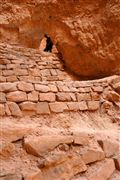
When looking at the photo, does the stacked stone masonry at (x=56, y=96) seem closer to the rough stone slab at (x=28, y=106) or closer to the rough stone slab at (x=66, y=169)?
the rough stone slab at (x=28, y=106)

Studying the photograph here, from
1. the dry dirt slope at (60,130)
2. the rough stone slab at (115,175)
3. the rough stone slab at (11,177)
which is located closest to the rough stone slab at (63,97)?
the dry dirt slope at (60,130)

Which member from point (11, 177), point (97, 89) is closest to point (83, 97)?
point (97, 89)

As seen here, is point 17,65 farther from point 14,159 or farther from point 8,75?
point 14,159

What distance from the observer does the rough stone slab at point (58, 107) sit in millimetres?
2184

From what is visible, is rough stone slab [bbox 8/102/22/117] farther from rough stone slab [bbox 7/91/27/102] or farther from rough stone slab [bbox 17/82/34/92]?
rough stone slab [bbox 17/82/34/92]

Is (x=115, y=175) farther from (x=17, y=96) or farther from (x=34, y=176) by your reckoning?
(x=17, y=96)

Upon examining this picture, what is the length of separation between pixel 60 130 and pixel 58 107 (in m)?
0.25

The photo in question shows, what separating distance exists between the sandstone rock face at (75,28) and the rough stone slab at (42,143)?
155 centimetres

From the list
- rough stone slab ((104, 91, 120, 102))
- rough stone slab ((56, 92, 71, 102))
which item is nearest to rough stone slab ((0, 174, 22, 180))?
rough stone slab ((56, 92, 71, 102))

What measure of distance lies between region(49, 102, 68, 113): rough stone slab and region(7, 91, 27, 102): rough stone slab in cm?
24

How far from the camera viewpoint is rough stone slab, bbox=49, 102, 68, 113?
218 cm

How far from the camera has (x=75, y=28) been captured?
12.3 ft

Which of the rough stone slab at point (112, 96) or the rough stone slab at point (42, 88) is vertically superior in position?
the rough stone slab at point (42, 88)

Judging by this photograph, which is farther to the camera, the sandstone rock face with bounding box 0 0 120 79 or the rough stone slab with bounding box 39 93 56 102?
the sandstone rock face with bounding box 0 0 120 79
